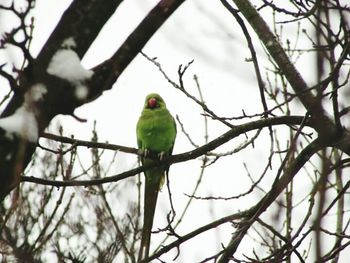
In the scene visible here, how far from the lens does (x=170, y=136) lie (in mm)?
6230

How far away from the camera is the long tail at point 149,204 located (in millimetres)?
4730

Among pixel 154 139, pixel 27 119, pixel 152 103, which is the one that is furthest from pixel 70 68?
pixel 152 103

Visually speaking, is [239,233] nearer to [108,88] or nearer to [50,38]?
[108,88]

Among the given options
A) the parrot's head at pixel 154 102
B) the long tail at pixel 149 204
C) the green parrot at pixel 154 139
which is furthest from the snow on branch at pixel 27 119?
the parrot's head at pixel 154 102

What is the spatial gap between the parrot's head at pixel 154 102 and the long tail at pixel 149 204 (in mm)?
1232

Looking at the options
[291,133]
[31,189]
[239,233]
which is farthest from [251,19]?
[31,189]

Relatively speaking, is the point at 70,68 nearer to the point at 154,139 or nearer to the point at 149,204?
the point at 149,204

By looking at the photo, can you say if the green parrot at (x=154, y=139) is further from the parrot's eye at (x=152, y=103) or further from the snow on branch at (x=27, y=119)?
the snow on branch at (x=27, y=119)

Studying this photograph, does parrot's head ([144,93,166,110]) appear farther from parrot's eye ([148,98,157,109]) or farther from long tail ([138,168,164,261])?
long tail ([138,168,164,261])

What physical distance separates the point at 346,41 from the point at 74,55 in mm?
1907

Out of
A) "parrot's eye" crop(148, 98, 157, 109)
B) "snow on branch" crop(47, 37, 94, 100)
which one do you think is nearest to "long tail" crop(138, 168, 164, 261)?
"parrot's eye" crop(148, 98, 157, 109)

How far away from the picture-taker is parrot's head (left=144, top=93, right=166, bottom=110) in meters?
6.95

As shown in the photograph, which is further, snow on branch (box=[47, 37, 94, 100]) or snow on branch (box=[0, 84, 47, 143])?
snow on branch (box=[47, 37, 94, 100])

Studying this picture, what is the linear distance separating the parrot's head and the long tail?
1232 mm
